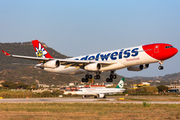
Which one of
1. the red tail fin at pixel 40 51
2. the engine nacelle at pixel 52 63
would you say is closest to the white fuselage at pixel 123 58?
the engine nacelle at pixel 52 63

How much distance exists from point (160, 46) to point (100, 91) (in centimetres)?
3935

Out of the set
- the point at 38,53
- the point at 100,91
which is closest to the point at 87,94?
the point at 100,91

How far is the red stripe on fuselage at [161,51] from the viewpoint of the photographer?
41.7 metres

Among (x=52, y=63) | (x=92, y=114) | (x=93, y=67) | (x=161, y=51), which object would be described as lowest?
(x=92, y=114)

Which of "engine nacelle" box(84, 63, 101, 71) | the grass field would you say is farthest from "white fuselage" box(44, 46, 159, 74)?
the grass field

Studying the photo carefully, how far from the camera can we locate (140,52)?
43.5 m

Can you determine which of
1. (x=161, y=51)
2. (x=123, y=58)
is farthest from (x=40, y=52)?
(x=161, y=51)

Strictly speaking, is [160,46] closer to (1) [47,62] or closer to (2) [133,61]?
(2) [133,61]

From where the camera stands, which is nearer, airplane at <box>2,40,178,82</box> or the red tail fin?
airplane at <box>2,40,178,82</box>

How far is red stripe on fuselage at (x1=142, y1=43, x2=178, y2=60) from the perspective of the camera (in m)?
41.7

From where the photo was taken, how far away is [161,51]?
42000mm

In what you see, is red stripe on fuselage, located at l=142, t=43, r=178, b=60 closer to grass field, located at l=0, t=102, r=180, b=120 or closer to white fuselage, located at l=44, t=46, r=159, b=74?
white fuselage, located at l=44, t=46, r=159, b=74

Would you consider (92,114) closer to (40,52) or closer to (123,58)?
(123,58)

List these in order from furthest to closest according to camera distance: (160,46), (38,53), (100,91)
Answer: (100,91) → (38,53) → (160,46)
